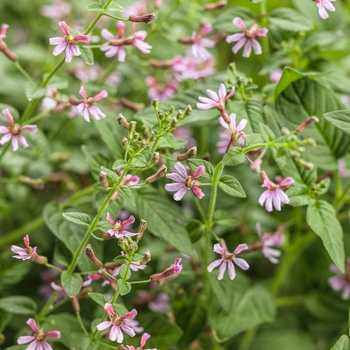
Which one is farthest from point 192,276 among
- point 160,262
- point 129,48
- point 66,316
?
point 129,48

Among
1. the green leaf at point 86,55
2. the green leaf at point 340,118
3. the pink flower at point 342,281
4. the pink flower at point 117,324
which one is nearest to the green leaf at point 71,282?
the pink flower at point 117,324

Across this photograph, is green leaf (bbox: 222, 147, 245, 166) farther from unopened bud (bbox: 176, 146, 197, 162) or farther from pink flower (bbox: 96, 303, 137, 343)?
pink flower (bbox: 96, 303, 137, 343)

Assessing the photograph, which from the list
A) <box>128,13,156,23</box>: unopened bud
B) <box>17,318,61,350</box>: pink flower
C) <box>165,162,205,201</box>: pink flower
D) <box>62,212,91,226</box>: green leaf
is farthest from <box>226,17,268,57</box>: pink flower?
<box>17,318,61,350</box>: pink flower

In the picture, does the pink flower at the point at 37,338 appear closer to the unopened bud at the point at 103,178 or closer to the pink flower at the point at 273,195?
the unopened bud at the point at 103,178

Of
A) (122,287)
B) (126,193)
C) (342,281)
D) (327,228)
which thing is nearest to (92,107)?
(126,193)

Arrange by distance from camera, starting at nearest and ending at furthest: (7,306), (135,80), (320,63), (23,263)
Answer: (7,306) < (23,263) < (320,63) < (135,80)

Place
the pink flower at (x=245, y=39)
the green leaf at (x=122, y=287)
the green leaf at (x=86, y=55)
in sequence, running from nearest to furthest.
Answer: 1. the green leaf at (x=122, y=287)
2. the green leaf at (x=86, y=55)
3. the pink flower at (x=245, y=39)

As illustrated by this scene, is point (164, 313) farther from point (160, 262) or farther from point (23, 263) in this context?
point (23, 263)
